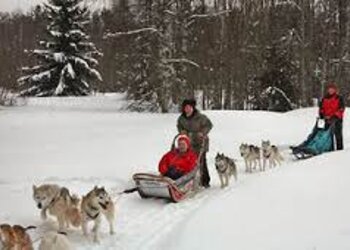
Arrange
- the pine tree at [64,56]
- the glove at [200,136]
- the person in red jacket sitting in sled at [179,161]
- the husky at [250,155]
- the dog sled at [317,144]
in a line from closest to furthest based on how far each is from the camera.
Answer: the person in red jacket sitting in sled at [179,161]
the glove at [200,136]
the husky at [250,155]
the dog sled at [317,144]
the pine tree at [64,56]

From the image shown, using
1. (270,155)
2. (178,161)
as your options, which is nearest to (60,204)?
(178,161)

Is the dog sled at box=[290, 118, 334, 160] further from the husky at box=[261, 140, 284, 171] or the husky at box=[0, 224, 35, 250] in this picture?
the husky at box=[0, 224, 35, 250]

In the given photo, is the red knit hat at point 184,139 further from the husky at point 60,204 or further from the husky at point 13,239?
the husky at point 13,239

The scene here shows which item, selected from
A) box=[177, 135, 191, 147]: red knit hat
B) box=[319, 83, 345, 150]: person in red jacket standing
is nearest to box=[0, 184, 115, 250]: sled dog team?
box=[177, 135, 191, 147]: red knit hat

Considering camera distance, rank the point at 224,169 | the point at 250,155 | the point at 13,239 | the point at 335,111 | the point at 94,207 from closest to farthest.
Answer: the point at 13,239 < the point at 94,207 < the point at 224,169 < the point at 250,155 < the point at 335,111

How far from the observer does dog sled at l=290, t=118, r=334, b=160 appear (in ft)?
44.7

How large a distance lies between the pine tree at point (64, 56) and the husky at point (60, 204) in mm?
24632

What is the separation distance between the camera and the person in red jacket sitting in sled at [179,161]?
10547 mm

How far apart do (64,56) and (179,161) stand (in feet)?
76.0

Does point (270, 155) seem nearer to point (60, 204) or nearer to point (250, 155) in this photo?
point (250, 155)

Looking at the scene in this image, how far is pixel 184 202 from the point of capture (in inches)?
396

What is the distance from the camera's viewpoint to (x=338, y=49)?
29609 millimetres

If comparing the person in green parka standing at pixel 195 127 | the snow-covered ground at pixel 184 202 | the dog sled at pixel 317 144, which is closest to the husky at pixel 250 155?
the snow-covered ground at pixel 184 202

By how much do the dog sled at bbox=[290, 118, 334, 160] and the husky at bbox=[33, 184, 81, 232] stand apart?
6.85 meters
